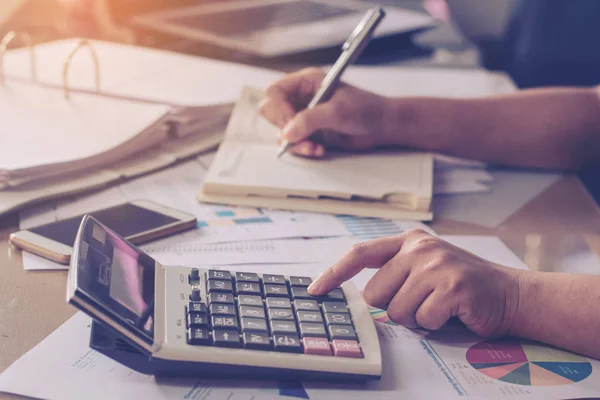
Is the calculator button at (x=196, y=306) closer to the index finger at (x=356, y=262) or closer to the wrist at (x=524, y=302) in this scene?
the index finger at (x=356, y=262)

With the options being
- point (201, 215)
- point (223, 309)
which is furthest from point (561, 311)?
point (201, 215)

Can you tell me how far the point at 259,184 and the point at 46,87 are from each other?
0.39m

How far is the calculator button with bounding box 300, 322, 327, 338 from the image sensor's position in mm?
507

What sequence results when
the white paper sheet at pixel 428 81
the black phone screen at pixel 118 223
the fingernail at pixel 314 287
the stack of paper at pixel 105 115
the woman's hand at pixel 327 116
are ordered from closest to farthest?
the fingernail at pixel 314 287, the black phone screen at pixel 118 223, the stack of paper at pixel 105 115, the woman's hand at pixel 327 116, the white paper sheet at pixel 428 81

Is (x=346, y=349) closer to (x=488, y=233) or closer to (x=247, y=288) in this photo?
(x=247, y=288)

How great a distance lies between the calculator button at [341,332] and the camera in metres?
0.51

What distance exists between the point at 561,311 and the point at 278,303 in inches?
9.0

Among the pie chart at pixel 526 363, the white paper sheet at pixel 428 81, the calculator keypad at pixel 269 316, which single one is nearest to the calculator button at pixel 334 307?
the calculator keypad at pixel 269 316

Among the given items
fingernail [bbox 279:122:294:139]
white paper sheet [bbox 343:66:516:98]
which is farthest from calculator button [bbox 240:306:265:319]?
white paper sheet [bbox 343:66:516:98]

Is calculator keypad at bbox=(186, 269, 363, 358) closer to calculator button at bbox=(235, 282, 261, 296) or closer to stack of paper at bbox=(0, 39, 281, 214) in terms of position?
calculator button at bbox=(235, 282, 261, 296)

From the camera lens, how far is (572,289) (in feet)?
1.95

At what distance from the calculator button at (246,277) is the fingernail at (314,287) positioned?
4cm

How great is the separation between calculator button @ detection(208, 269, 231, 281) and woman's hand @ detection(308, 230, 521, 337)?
66 mm

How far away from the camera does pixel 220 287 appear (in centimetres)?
55
